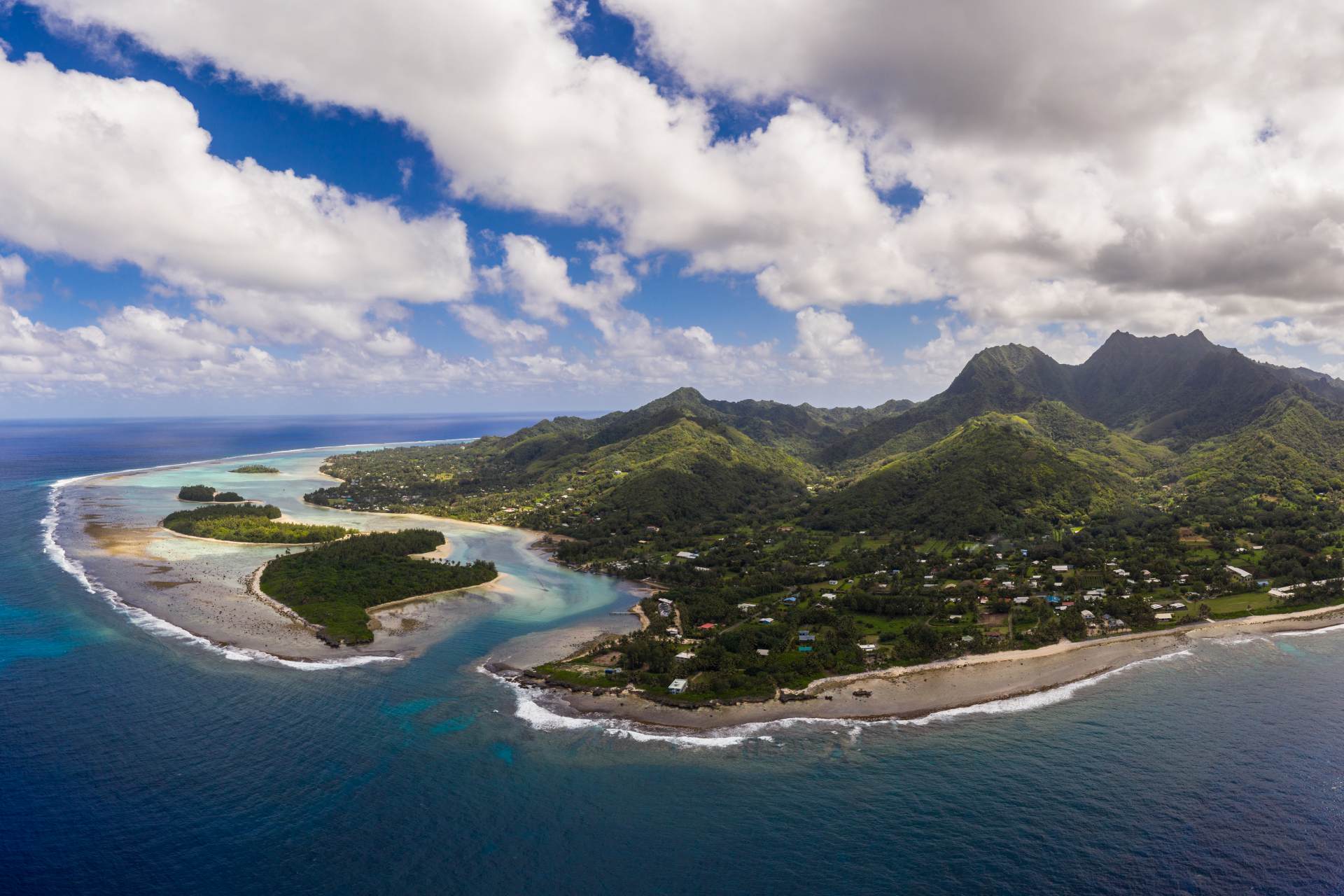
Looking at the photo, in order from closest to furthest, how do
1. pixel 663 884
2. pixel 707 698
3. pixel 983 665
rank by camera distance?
pixel 663 884 < pixel 707 698 < pixel 983 665

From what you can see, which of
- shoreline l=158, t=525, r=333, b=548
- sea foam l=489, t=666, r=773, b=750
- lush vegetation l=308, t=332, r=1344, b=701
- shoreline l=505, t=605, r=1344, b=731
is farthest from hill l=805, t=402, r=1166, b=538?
shoreline l=158, t=525, r=333, b=548

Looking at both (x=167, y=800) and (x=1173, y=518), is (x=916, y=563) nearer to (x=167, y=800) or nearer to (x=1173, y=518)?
(x=1173, y=518)

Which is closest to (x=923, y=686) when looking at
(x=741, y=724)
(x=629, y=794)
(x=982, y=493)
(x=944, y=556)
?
(x=741, y=724)

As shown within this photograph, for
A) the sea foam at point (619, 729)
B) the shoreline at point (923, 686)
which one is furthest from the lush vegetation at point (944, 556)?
the sea foam at point (619, 729)

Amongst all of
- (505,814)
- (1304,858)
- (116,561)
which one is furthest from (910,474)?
(116,561)

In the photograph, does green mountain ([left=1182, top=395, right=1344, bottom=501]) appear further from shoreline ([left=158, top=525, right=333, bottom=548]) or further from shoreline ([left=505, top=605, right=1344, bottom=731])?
shoreline ([left=158, top=525, right=333, bottom=548])

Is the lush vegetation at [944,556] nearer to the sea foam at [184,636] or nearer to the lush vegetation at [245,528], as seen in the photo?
the sea foam at [184,636]
